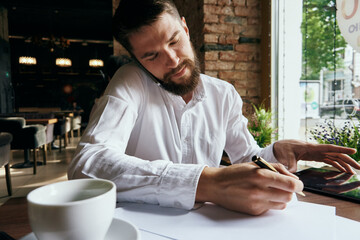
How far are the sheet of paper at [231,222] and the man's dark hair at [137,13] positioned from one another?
0.64 m

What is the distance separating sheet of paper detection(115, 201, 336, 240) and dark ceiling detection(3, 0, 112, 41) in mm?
7768

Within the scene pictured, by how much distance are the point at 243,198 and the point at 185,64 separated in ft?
2.07

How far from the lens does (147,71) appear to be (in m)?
1.04

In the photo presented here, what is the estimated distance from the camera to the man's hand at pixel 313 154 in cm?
84

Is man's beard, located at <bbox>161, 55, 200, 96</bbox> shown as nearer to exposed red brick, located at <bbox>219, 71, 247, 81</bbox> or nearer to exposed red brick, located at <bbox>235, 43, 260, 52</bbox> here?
exposed red brick, located at <bbox>219, 71, 247, 81</bbox>

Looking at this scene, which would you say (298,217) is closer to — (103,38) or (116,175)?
(116,175)

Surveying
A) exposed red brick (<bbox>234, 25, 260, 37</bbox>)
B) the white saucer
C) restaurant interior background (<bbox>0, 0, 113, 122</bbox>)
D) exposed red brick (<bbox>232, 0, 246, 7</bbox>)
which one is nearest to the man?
the white saucer

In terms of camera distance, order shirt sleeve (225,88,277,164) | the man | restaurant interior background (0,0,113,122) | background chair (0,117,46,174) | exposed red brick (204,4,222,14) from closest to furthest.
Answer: the man
shirt sleeve (225,88,277,164)
exposed red brick (204,4,222,14)
background chair (0,117,46,174)
restaurant interior background (0,0,113,122)

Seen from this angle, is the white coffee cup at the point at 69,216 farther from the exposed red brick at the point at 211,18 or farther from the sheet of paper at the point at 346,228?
the exposed red brick at the point at 211,18

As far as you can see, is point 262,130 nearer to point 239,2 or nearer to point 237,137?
point 237,137

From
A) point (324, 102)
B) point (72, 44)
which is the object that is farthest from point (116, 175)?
point (72, 44)

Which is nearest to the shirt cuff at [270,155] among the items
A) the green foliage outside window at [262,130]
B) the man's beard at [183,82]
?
the man's beard at [183,82]

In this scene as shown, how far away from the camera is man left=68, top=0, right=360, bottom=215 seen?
21.1 inches

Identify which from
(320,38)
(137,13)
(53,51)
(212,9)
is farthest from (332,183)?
(53,51)
